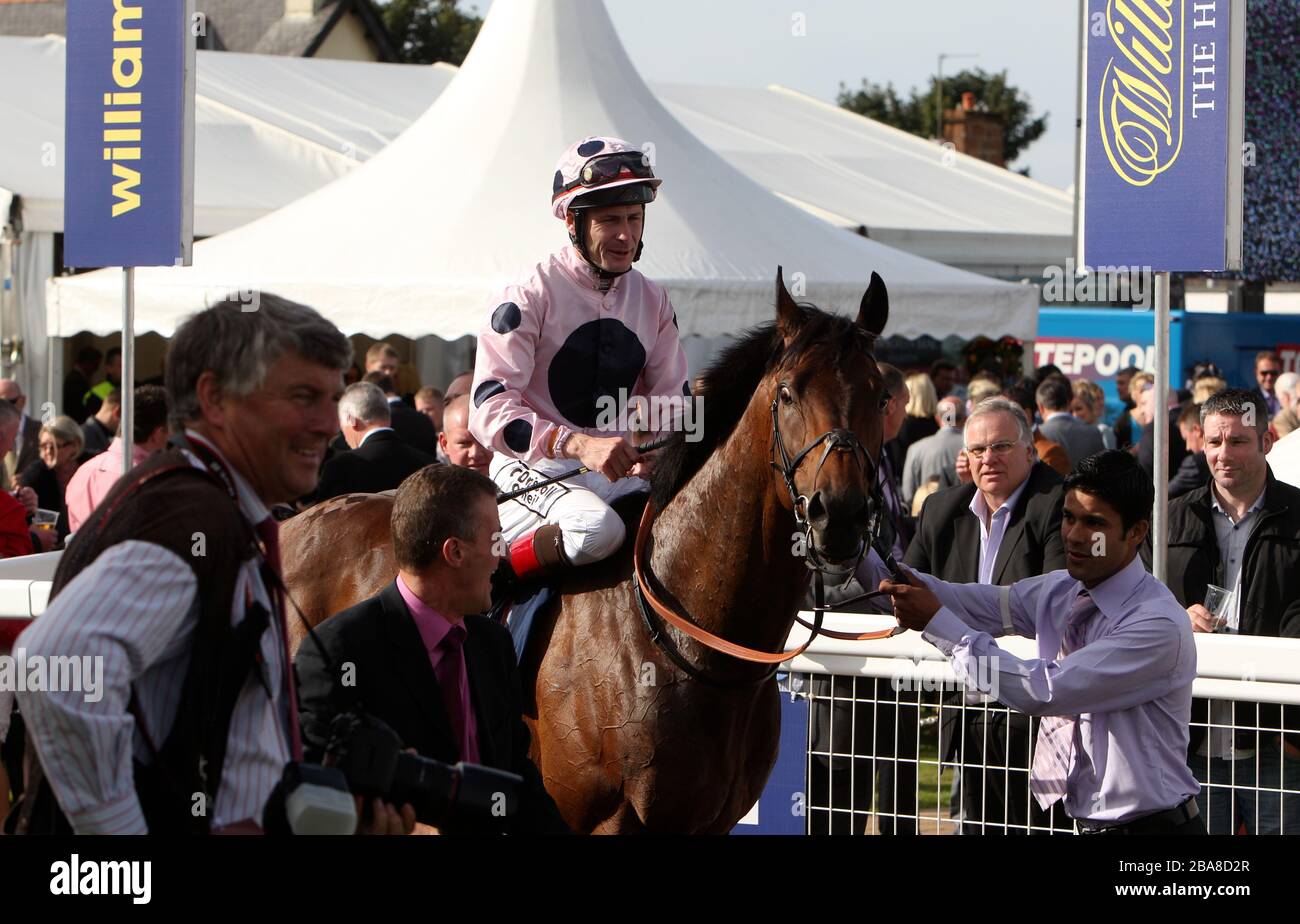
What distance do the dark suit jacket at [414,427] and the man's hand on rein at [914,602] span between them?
5.67 m

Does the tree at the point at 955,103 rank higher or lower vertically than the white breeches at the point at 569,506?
higher

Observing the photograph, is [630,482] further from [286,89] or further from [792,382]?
[286,89]

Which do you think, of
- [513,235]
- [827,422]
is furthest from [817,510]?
[513,235]

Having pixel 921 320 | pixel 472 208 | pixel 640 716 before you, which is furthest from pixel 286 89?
pixel 640 716

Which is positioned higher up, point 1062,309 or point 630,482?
point 1062,309

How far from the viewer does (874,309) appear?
3.84 metres

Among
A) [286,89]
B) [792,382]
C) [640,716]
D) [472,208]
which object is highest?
[286,89]

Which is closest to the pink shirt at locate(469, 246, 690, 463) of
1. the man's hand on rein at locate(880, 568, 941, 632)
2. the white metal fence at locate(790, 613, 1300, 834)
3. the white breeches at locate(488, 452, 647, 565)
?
the white breeches at locate(488, 452, 647, 565)

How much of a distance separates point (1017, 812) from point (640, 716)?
108 centimetres

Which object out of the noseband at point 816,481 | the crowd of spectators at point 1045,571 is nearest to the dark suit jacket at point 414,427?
the crowd of spectators at point 1045,571

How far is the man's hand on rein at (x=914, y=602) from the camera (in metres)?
3.46

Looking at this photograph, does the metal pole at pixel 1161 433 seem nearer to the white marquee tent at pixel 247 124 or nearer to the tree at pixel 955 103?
the white marquee tent at pixel 247 124

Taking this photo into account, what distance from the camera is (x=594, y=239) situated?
4.18 meters

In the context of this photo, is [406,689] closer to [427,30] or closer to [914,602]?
[914,602]
